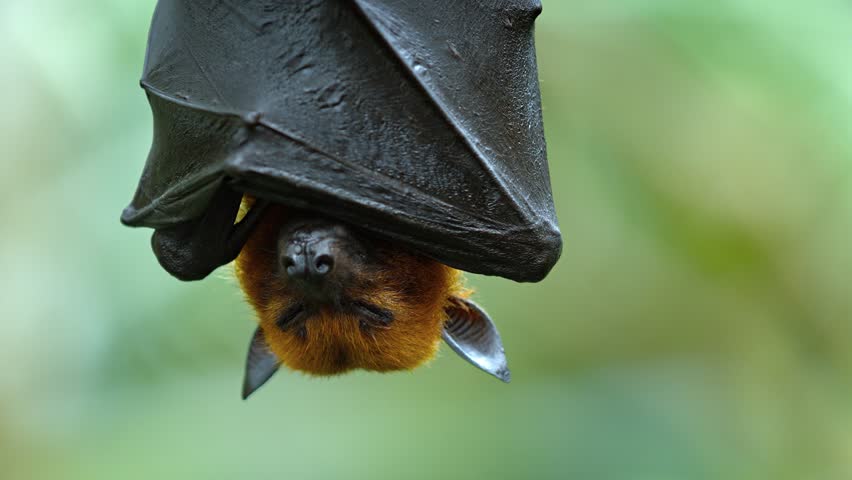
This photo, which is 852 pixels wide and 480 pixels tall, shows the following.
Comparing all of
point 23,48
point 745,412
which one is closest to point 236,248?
point 23,48

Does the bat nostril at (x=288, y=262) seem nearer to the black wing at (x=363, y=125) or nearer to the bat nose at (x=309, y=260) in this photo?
the bat nose at (x=309, y=260)

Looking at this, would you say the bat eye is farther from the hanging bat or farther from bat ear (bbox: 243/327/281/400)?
bat ear (bbox: 243/327/281/400)

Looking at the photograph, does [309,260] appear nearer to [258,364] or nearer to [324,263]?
[324,263]

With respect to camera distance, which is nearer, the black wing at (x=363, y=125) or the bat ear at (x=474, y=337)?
the black wing at (x=363, y=125)

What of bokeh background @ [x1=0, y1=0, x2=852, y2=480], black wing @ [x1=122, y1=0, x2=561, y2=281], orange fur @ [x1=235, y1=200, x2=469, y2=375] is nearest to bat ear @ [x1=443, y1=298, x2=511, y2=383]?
orange fur @ [x1=235, y1=200, x2=469, y2=375]

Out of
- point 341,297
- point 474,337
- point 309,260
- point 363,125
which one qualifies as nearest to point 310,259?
point 309,260

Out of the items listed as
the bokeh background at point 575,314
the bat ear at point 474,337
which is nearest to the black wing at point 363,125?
the bat ear at point 474,337

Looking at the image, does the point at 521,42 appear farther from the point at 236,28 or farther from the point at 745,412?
the point at 745,412

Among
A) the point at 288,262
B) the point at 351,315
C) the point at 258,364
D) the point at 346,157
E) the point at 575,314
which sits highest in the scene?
the point at 346,157
